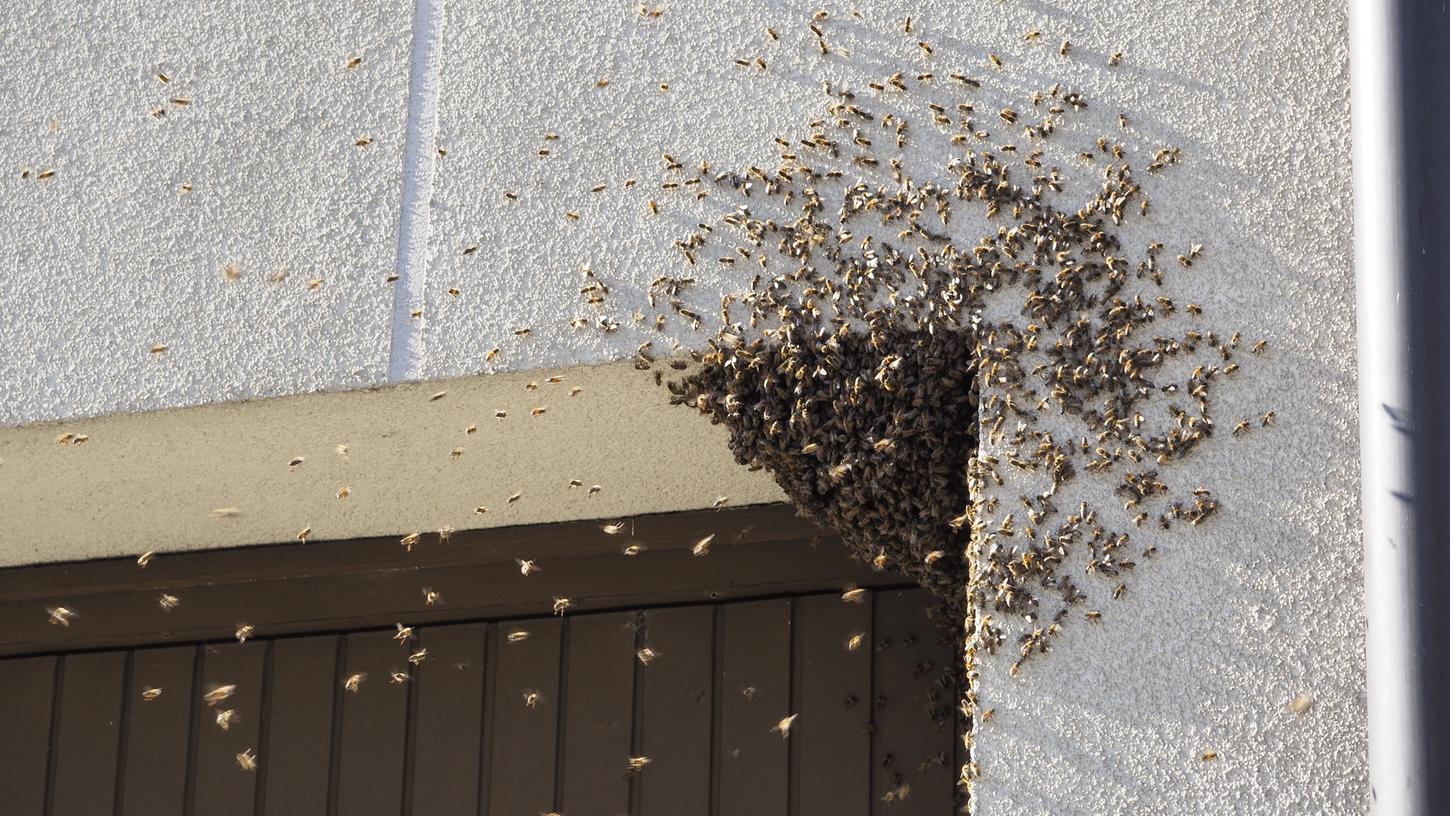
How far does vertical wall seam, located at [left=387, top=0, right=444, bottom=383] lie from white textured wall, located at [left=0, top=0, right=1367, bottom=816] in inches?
0.4

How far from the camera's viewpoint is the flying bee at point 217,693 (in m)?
5.44

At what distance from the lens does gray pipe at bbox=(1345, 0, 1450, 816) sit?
3281 millimetres

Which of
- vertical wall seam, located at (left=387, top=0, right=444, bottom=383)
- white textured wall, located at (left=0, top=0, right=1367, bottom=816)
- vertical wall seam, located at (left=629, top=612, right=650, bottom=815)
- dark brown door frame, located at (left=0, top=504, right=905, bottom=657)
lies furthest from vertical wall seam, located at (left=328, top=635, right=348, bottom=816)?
vertical wall seam, located at (left=387, top=0, right=444, bottom=383)

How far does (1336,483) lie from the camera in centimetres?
379

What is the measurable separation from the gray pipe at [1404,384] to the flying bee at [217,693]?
3592 millimetres

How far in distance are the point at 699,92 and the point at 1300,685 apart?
2.18 m

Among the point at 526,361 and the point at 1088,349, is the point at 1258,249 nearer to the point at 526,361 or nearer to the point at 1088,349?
the point at 1088,349

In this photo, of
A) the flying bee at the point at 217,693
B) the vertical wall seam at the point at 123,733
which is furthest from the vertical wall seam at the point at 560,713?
the vertical wall seam at the point at 123,733

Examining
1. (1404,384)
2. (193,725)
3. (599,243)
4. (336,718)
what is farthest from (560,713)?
(1404,384)

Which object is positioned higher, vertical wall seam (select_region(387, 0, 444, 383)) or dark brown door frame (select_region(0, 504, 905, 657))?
vertical wall seam (select_region(387, 0, 444, 383))

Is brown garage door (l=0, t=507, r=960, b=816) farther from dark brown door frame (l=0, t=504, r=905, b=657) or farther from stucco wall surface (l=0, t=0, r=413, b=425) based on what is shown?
stucco wall surface (l=0, t=0, r=413, b=425)

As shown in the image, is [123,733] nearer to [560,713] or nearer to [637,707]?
[560,713]

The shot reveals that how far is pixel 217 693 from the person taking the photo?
215 inches

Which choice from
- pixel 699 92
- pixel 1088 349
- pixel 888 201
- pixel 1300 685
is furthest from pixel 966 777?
pixel 699 92
